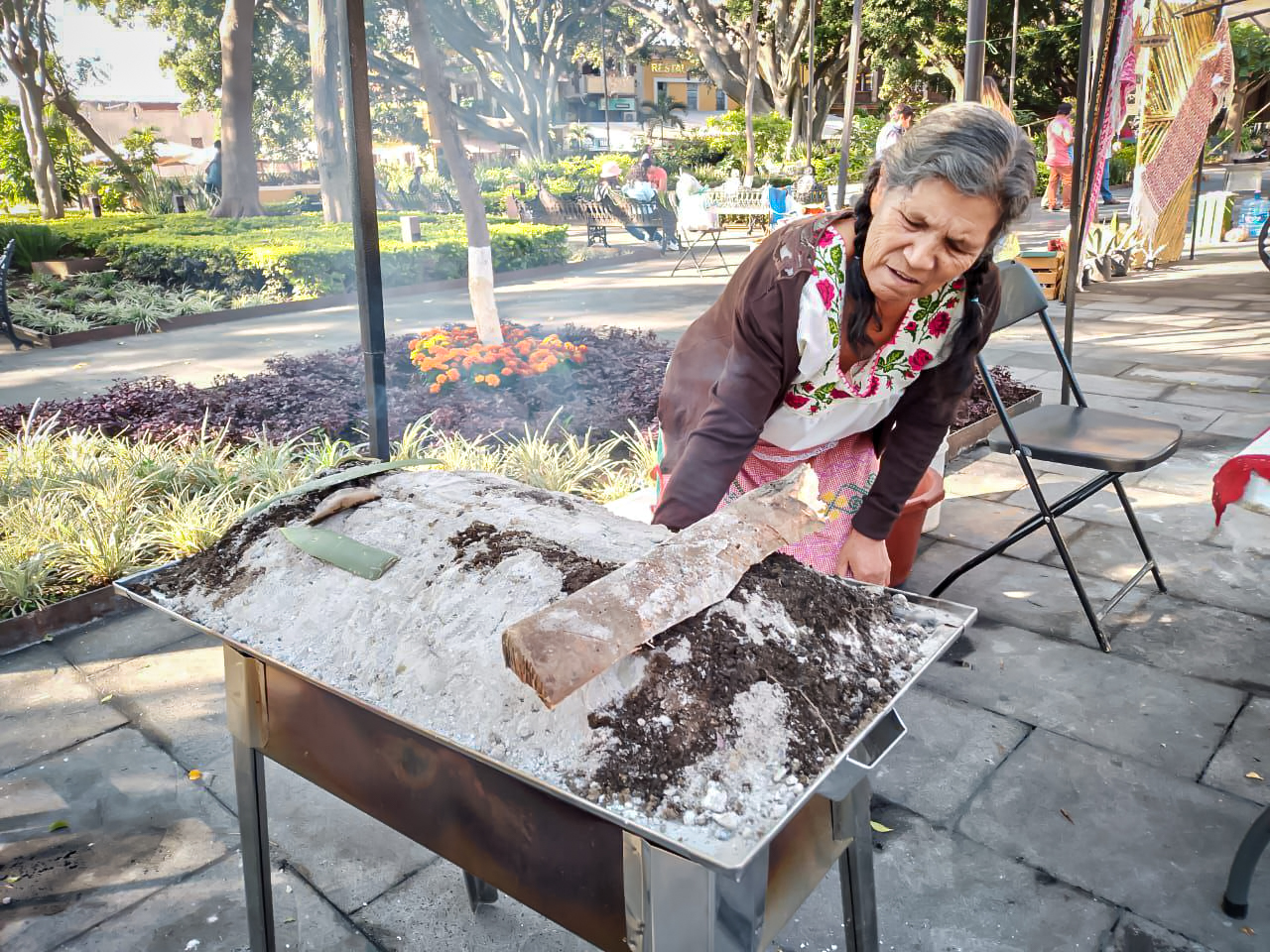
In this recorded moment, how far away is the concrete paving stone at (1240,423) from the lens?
16.6 ft

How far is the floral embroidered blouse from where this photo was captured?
1691 millimetres

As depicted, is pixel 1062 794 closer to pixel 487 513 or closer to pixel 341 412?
pixel 487 513

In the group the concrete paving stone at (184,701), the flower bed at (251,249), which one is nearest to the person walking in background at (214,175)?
the flower bed at (251,249)

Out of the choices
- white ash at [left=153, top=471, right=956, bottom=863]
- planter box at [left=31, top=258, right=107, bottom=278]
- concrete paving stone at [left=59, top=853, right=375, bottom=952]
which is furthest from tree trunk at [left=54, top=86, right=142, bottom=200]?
white ash at [left=153, top=471, right=956, bottom=863]

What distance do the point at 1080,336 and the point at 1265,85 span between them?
89.1 feet

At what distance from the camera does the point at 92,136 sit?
16.4ft

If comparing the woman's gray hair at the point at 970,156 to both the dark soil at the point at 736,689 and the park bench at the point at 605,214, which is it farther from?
the park bench at the point at 605,214

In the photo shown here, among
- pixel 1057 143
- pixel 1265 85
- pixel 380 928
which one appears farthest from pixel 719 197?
pixel 1265 85

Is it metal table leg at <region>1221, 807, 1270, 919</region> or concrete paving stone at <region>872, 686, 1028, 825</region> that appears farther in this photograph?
concrete paving stone at <region>872, 686, 1028, 825</region>

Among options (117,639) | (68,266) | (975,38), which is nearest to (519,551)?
(117,639)

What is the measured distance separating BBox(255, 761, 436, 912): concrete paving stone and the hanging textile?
10.1 m

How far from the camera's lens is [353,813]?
2346mm

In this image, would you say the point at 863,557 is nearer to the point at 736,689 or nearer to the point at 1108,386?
the point at 736,689

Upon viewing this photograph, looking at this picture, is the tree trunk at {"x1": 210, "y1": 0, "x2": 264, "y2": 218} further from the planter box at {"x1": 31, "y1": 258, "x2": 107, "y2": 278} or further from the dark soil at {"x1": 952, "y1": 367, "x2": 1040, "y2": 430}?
the dark soil at {"x1": 952, "y1": 367, "x2": 1040, "y2": 430}
